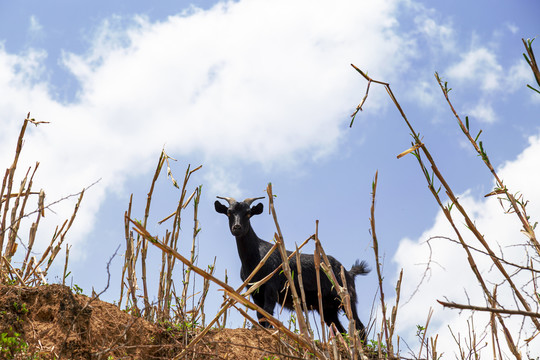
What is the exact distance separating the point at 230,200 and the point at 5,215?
491 cm

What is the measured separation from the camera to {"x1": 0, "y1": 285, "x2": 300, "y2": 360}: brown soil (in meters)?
3.66

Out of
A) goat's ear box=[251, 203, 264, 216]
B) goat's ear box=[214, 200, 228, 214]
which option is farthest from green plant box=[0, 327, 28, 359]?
goat's ear box=[251, 203, 264, 216]

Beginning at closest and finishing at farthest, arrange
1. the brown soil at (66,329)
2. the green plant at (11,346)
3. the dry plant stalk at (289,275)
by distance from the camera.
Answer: the dry plant stalk at (289,275)
the green plant at (11,346)
the brown soil at (66,329)

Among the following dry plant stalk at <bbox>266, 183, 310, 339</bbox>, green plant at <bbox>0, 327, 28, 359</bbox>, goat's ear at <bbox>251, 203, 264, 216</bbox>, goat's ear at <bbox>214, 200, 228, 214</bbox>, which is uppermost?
goat's ear at <bbox>251, 203, 264, 216</bbox>

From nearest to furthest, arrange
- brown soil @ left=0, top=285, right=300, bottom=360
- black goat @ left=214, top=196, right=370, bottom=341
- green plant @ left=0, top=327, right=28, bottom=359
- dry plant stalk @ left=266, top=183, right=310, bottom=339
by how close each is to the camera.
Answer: dry plant stalk @ left=266, top=183, right=310, bottom=339 → green plant @ left=0, top=327, right=28, bottom=359 → brown soil @ left=0, top=285, right=300, bottom=360 → black goat @ left=214, top=196, right=370, bottom=341

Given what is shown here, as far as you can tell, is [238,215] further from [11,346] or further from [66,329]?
[11,346]

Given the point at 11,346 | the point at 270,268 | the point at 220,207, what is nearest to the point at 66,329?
the point at 11,346

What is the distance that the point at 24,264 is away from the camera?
482cm

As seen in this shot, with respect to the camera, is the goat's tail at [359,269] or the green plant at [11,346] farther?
the goat's tail at [359,269]

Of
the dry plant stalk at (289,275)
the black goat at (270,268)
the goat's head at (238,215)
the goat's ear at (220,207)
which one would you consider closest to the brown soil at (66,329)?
the dry plant stalk at (289,275)

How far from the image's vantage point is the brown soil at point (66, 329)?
144 inches

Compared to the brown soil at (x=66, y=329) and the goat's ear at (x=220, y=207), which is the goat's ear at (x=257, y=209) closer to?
the goat's ear at (x=220, y=207)

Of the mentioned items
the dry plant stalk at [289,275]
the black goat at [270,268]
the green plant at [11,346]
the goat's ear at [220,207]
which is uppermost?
the goat's ear at [220,207]

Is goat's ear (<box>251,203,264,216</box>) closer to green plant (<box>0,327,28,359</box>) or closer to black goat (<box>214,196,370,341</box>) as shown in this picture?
black goat (<box>214,196,370,341</box>)
